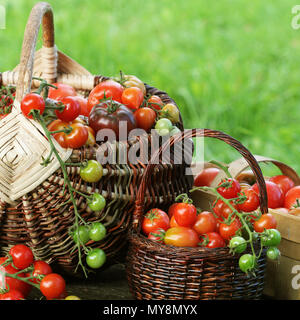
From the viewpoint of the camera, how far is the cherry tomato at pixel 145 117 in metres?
1.66

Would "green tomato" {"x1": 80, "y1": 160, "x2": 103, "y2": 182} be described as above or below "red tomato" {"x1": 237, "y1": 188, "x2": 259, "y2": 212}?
above

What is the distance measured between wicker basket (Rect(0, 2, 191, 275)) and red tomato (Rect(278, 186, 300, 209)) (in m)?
0.38

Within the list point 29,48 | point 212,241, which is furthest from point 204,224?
point 29,48

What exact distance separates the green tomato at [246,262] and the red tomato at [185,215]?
0.18 metres

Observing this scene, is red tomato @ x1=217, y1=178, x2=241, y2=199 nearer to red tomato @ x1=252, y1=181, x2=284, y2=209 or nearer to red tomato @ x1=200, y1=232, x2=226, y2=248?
red tomato @ x1=200, y1=232, x2=226, y2=248

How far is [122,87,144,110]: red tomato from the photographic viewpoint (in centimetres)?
169

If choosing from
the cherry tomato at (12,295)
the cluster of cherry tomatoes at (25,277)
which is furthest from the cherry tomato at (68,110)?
the cherry tomato at (12,295)

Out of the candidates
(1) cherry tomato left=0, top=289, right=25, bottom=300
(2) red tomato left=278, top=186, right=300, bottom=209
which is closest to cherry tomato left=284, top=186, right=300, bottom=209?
(2) red tomato left=278, top=186, right=300, bottom=209

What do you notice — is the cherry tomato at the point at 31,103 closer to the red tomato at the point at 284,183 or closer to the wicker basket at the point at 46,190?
the wicker basket at the point at 46,190

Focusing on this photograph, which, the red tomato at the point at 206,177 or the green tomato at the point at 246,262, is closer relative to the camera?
the green tomato at the point at 246,262

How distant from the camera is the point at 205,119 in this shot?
3.39 m

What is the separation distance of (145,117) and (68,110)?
26cm

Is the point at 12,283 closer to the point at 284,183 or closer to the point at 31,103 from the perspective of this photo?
the point at 31,103

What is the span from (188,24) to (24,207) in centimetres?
288
